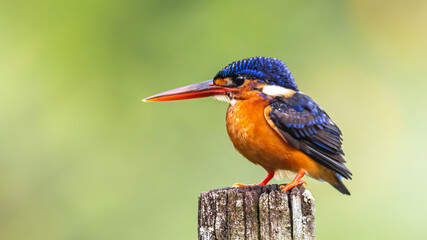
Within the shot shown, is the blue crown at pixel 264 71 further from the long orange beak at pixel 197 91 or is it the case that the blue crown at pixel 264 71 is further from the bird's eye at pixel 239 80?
the long orange beak at pixel 197 91

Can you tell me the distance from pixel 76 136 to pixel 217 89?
12.1ft

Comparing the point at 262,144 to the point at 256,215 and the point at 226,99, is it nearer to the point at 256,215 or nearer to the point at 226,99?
the point at 226,99

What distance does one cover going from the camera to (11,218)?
7.37m

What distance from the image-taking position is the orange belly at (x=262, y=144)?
3781 mm

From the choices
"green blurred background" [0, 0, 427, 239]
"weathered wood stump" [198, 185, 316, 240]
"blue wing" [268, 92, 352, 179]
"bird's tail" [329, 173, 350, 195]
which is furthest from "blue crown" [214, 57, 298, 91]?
"green blurred background" [0, 0, 427, 239]

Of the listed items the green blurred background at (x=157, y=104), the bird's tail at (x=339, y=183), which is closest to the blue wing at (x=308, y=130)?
the bird's tail at (x=339, y=183)

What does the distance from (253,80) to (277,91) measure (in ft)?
0.60

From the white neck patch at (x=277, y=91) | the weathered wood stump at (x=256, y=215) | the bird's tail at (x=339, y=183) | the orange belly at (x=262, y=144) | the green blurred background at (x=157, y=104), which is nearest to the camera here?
the weathered wood stump at (x=256, y=215)

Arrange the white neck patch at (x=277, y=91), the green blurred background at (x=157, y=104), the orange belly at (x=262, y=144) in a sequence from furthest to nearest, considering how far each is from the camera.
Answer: the green blurred background at (x=157, y=104) < the white neck patch at (x=277, y=91) < the orange belly at (x=262, y=144)

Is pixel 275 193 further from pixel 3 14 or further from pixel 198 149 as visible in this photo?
pixel 3 14

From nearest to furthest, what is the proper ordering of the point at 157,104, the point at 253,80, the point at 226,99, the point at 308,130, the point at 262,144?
the point at 262,144 → the point at 308,130 → the point at 253,80 → the point at 226,99 → the point at 157,104

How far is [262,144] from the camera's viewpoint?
377 centimetres

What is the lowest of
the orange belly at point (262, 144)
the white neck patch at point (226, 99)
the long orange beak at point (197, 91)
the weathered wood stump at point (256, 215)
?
the weathered wood stump at point (256, 215)

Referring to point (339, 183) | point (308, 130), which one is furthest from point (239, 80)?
point (339, 183)
